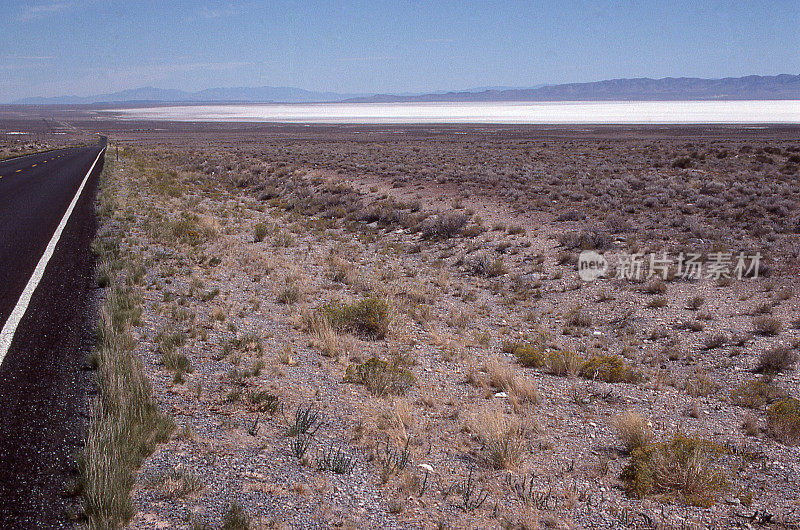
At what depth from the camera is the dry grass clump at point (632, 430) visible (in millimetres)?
5484

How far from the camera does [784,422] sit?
5.90m

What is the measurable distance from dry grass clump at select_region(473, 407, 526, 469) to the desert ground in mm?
31

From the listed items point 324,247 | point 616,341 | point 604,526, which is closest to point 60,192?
point 324,247

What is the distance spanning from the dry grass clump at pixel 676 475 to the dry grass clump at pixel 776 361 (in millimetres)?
3568

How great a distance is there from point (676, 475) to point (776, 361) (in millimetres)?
4301

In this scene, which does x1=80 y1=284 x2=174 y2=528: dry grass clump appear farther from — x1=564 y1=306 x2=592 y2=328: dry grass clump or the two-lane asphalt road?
x1=564 y1=306 x2=592 y2=328: dry grass clump

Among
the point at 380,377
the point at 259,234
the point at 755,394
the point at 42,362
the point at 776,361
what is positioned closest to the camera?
the point at 42,362

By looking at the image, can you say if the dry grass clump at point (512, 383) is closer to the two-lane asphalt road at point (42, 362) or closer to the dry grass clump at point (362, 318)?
the dry grass clump at point (362, 318)

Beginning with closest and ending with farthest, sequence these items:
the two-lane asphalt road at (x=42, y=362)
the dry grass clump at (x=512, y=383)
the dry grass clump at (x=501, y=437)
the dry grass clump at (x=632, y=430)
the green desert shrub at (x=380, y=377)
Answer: the two-lane asphalt road at (x=42, y=362)
the dry grass clump at (x=501, y=437)
the dry grass clump at (x=632, y=430)
the green desert shrub at (x=380, y=377)
the dry grass clump at (x=512, y=383)

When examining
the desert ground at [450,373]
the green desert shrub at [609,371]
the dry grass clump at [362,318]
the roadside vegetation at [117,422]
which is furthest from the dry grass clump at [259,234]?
the green desert shrub at [609,371]

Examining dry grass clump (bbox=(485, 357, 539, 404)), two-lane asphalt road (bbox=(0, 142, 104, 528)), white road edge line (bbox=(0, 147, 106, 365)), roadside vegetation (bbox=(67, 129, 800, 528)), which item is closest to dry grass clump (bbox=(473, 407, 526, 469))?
roadside vegetation (bbox=(67, 129, 800, 528))

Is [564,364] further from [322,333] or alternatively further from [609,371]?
[322,333]

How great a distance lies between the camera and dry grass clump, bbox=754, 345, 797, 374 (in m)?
7.75

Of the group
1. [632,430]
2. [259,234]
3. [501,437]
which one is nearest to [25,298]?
[501,437]
